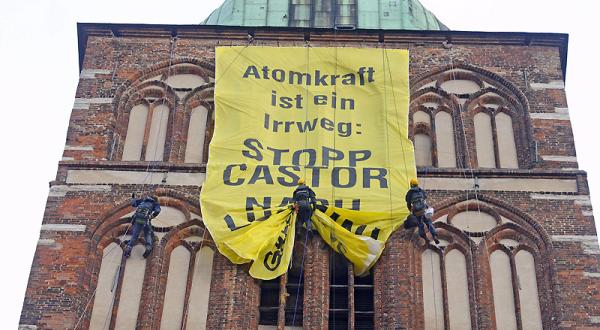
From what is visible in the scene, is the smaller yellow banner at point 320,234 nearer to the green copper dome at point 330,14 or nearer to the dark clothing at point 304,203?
the dark clothing at point 304,203

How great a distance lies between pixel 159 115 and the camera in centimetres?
1988

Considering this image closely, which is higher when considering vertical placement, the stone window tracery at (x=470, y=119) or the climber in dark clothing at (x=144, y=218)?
the stone window tracery at (x=470, y=119)

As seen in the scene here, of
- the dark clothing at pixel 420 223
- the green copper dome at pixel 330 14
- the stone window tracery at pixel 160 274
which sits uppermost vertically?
the green copper dome at pixel 330 14

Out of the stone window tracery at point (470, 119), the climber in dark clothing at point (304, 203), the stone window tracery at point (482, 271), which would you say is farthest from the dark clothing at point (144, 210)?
the stone window tracery at point (470, 119)

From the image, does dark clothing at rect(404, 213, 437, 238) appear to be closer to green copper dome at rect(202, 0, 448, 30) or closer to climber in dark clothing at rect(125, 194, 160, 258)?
climber in dark clothing at rect(125, 194, 160, 258)

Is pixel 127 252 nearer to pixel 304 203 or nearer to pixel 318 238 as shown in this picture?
pixel 304 203

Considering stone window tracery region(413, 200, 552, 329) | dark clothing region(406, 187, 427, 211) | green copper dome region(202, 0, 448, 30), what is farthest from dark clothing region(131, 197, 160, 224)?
green copper dome region(202, 0, 448, 30)

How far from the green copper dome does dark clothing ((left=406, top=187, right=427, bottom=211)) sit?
558 centimetres

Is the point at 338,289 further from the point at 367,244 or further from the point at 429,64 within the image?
the point at 429,64

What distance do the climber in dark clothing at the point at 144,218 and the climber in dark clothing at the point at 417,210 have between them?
3946mm

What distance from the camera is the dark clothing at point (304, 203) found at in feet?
56.9

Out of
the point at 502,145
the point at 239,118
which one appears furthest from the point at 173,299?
the point at 502,145

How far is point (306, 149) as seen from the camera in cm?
1884

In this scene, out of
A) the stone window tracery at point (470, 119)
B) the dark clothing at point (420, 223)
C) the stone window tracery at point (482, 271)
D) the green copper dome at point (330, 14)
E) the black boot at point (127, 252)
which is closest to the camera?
the stone window tracery at point (482, 271)
